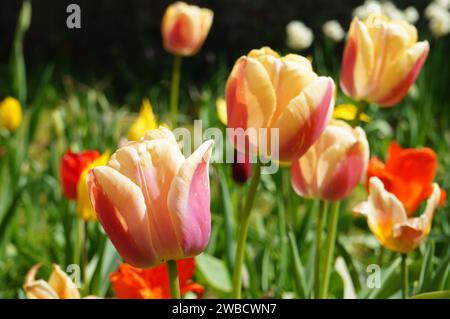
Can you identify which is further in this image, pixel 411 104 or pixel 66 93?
pixel 66 93

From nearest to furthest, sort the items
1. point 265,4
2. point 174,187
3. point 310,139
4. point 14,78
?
point 174,187, point 310,139, point 14,78, point 265,4

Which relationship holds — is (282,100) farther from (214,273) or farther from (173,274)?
(214,273)

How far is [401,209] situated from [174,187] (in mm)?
400

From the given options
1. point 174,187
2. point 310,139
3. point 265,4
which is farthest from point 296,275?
point 265,4

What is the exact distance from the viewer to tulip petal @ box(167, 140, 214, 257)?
77cm

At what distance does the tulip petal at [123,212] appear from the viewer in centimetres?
76

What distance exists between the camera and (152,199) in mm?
786

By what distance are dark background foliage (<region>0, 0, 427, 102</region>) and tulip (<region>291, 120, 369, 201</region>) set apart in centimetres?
310

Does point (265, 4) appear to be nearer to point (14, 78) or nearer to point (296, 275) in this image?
point (14, 78)

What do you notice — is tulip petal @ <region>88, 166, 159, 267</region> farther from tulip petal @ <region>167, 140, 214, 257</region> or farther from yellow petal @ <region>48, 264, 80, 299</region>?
yellow petal @ <region>48, 264, 80, 299</region>

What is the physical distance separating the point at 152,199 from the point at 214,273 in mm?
777

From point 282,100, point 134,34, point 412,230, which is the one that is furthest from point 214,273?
point 134,34

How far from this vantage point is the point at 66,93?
4.07 meters

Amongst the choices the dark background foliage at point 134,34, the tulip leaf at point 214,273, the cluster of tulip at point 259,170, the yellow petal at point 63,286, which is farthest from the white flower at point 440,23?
the yellow petal at point 63,286
